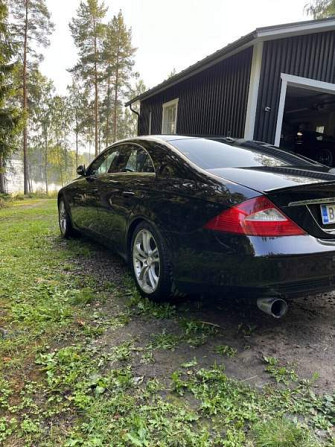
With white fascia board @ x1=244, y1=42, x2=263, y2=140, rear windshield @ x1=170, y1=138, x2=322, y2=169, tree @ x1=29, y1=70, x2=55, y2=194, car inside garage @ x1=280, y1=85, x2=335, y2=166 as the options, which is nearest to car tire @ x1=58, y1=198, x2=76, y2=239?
rear windshield @ x1=170, y1=138, x2=322, y2=169

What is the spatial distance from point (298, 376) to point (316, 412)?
273 millimetres

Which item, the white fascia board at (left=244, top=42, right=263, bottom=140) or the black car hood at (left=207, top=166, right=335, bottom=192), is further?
the white fascia board at (left=244, top=42, right=263, bottom=140)

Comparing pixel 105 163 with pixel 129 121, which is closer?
pixel 105 163

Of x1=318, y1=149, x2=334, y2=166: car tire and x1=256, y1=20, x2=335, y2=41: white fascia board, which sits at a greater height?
x1=256, y1=20, x2=335, y2=41: white fascia board

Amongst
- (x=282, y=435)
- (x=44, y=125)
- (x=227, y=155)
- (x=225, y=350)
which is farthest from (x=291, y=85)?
(x=44, y=125)

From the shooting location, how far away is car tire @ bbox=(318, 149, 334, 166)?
10.4 meters

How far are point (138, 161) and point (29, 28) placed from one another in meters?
23.1

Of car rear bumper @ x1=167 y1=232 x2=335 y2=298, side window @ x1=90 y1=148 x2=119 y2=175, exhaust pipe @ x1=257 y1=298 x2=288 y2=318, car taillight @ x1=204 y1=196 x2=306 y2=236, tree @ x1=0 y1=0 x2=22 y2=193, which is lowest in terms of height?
exhaust pipe @ x1=257 y1=298 x2=288 y2=318

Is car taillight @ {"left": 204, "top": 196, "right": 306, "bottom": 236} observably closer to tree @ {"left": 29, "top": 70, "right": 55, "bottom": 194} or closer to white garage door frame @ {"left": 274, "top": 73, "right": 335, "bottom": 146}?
white garage door frame @ {"left": 274, "top": 73, "right": 335, "bottom": 146}

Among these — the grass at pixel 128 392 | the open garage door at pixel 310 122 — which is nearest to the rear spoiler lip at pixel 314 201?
the grass at pixel 128 392

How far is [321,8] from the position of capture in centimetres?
1673

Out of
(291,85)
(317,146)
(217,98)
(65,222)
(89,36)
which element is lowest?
(65,222)

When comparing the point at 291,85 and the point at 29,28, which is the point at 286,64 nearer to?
the point at 291,85

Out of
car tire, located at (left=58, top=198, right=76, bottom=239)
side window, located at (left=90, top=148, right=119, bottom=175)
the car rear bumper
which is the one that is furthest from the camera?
car tire, located at (left=58, top=198, right=76, bottom=239)
